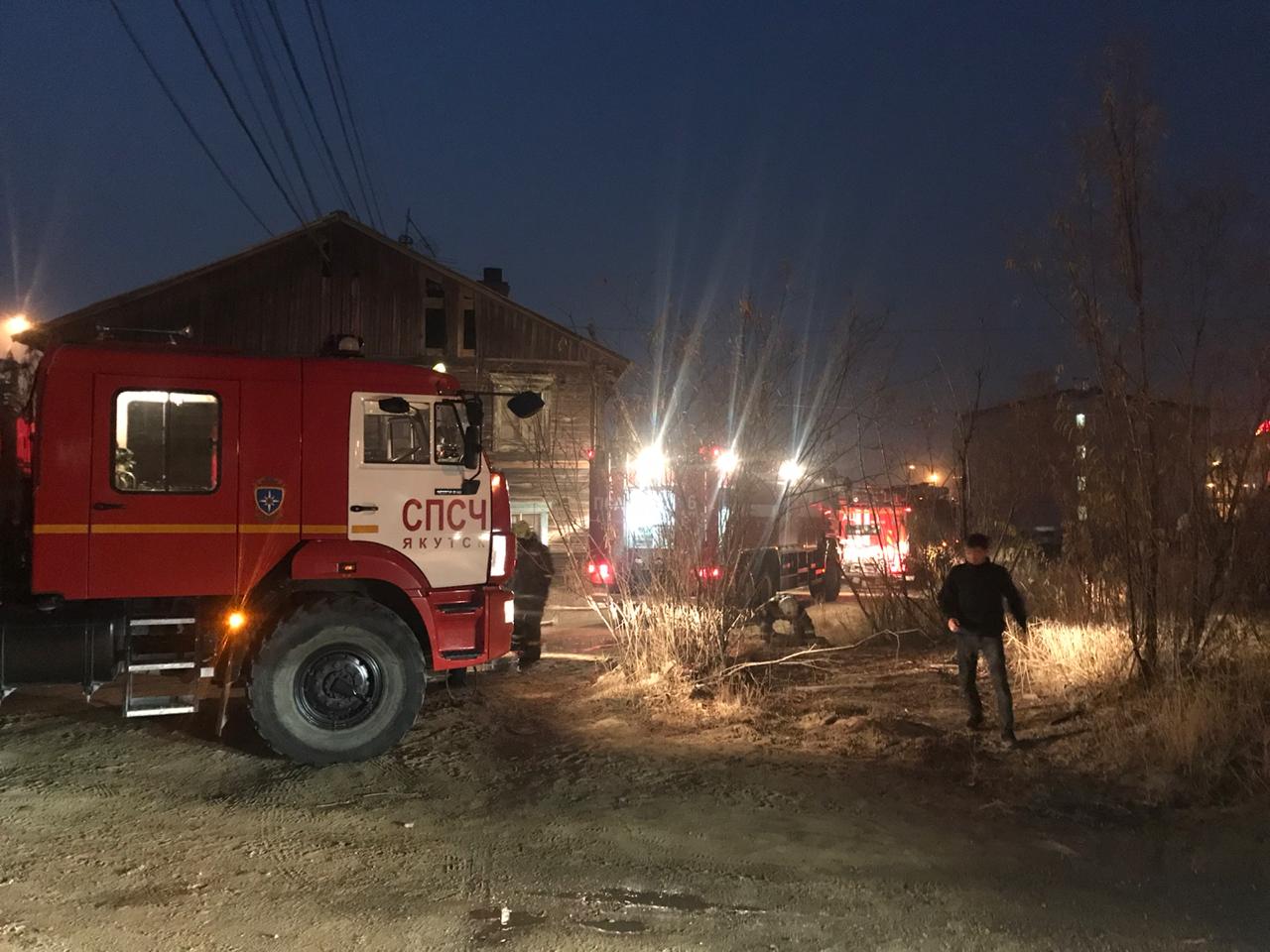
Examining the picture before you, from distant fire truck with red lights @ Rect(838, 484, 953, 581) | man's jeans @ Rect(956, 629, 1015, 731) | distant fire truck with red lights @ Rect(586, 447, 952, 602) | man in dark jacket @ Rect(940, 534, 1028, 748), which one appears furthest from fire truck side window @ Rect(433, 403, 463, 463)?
distant fire truck with red lights @ Rect(838, 484, 953, 581)

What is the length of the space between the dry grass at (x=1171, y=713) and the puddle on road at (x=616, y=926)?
3601mm

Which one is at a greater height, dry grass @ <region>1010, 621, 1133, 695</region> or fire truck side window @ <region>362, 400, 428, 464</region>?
fire truck side window @ <region>362, 400, 428, 464</region>

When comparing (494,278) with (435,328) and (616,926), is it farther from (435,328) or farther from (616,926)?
(616,926)

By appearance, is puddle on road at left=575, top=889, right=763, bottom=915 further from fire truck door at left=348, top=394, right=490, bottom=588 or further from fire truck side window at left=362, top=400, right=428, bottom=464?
fire truck side window at left=362, top=400, right=428, bottom=464

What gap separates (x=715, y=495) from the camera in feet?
30.1

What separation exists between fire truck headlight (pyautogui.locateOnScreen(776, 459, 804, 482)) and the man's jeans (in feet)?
8.66

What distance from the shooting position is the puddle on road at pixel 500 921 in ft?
13.5

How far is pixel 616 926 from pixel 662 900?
1.12 ft

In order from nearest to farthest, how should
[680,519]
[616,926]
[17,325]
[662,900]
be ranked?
[616,926], [662,900], [680,519], [17,325]

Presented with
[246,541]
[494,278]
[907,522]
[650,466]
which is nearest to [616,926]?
[246,541]

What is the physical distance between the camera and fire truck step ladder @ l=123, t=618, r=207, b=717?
21.2 feet

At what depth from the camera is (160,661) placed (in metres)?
6.55

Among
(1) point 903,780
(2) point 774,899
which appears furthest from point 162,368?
(1) point 903,780

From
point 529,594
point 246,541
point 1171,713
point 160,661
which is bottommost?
point 1171,713
